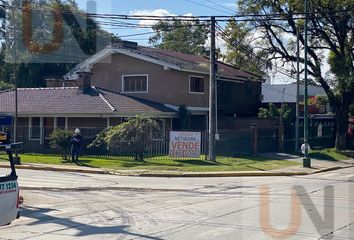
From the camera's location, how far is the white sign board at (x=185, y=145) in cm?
3128

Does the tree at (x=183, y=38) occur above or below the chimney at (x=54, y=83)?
above

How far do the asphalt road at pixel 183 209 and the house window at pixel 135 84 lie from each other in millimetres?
17833

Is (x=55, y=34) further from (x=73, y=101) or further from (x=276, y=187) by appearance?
(x=276, y=187)

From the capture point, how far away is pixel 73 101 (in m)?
38.4

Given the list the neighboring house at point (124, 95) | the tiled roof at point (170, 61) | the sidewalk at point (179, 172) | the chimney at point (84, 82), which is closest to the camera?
the sidewalk at point (179, 172)

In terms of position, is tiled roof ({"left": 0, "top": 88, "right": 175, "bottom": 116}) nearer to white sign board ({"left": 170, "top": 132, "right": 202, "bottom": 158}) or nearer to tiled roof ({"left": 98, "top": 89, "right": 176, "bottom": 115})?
tiled roof ({"left": 98, "top": 89, "right": 176, "bottom": 115})

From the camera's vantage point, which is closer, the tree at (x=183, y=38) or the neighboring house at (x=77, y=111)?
the neighboring house at (x=77, y=111)

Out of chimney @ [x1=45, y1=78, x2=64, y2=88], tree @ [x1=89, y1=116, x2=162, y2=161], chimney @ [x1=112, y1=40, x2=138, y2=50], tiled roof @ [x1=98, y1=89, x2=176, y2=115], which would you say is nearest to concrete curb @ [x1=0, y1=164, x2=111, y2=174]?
tree @ [x1=89, y1=116, x2=162, y2=161]

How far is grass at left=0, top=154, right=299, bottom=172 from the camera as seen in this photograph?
27.7 metres

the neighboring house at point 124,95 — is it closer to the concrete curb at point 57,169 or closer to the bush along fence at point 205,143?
the bush along fence at point 205,143

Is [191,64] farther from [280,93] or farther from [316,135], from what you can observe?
[280,93]

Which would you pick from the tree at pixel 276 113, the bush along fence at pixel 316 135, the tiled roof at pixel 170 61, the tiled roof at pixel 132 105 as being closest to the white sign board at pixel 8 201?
the tiled roof at pixel 132 105

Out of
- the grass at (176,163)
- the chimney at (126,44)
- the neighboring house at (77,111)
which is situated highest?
the chimney at (126,44)

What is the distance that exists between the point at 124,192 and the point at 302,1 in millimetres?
23454
